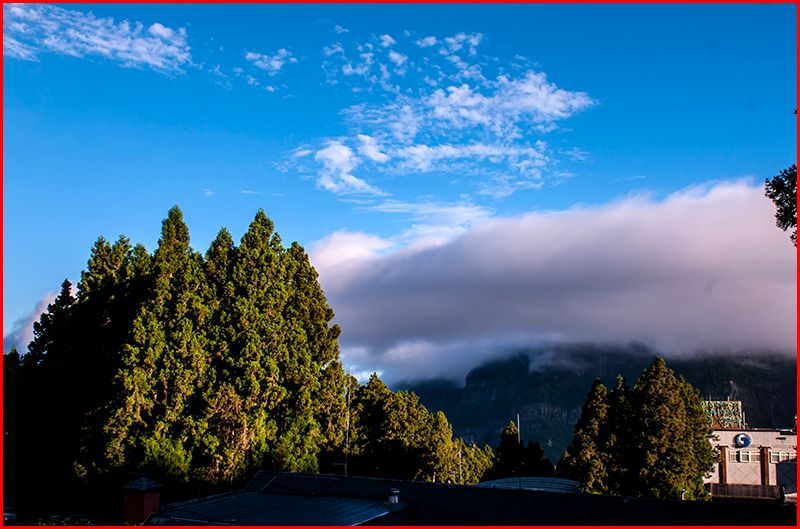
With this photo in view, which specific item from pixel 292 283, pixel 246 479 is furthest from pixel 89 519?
pixel 292 283

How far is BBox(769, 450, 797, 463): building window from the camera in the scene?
61.9 metres

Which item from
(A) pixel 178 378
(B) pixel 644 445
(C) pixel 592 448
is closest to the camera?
(A) pixel 178 378

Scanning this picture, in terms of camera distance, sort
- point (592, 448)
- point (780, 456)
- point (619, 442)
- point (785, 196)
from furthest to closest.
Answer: point (780, 456) < point (619, 442) < point (592, 448) < point (785, 196)

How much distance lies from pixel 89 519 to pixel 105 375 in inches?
304

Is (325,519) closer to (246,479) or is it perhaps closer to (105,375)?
(246,479)

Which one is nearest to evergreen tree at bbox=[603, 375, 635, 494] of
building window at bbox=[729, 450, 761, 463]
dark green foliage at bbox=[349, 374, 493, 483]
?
dark green foliage at bbox=[349, 374, 493, 483]

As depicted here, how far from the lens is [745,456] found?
61938mm

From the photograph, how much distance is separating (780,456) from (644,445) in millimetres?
31103

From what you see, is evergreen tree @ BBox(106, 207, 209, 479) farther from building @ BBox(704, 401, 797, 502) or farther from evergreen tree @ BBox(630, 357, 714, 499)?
building @ BBox(704, 401, 797, 502)

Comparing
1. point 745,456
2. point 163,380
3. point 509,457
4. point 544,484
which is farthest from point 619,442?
point 745,456

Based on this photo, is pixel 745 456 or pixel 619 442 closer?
pixel 619 442

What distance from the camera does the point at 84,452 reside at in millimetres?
28984

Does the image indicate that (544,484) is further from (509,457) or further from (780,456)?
(780,456)

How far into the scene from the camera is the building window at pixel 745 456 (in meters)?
61.9
